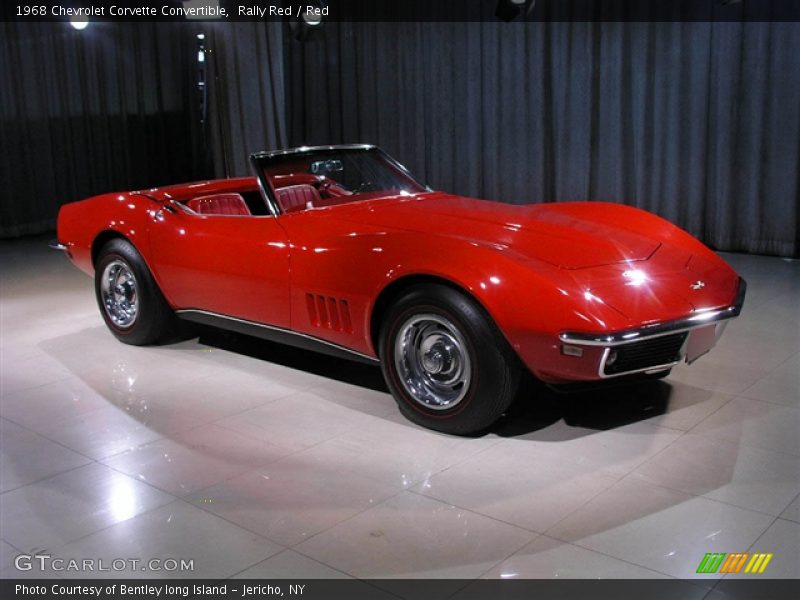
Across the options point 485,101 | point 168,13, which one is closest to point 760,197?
point 485,101

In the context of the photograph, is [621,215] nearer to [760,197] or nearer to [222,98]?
[760,197]

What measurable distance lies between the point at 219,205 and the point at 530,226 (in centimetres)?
205

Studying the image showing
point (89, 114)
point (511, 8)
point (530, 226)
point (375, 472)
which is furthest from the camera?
point (89, 114)

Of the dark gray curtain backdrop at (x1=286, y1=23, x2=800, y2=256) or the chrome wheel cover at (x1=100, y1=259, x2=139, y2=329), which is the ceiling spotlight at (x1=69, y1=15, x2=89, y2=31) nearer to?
the dark gray curtain backdrop at (x1=286, y1=23, x2=800, y2=256)

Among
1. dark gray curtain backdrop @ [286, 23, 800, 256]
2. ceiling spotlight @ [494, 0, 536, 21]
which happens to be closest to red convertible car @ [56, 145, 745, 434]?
dark gray curtain backdrop @ [286, 23, 800, 256]

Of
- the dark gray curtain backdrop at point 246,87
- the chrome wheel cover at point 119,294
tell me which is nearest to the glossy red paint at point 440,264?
the chrome wheel cover at point 119,294

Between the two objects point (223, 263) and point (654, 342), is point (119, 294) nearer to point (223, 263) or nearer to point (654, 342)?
point (223, 263)

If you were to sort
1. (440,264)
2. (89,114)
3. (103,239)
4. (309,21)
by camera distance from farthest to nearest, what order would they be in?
(89,114), (309,21), (103,239), (440,264)

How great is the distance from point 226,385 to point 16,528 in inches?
60.8

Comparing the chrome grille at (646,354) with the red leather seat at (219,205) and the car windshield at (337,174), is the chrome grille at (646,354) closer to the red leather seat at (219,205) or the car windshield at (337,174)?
the car windshield at (337,174)

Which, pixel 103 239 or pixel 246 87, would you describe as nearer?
pixel 103 239

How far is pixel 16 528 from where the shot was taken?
112 inches

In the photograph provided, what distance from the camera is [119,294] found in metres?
5.10

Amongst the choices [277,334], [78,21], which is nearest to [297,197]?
[277,334]
